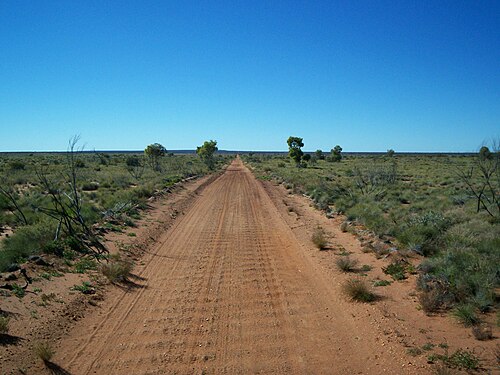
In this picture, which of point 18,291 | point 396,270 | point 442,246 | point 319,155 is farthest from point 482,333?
point 319,155

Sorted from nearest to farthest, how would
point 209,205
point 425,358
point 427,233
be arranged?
point 425,358
point 427,233
point 209,205

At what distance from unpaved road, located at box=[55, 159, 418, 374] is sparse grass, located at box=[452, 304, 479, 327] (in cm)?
166

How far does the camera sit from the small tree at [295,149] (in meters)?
63.9

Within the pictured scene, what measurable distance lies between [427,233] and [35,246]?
40.1ft

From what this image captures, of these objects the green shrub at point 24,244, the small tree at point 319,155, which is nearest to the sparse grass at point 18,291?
the green shrub at point 24,244

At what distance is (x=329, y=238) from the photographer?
12.5m

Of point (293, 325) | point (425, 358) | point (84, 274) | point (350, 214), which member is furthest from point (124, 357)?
point (350, 214)

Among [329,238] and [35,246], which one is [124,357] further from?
[329,238]

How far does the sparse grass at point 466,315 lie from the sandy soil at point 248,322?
0.68 ft

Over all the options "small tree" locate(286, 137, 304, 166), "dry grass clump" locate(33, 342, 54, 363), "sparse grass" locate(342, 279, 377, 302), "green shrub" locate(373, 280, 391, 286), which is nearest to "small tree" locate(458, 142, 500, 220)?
"green shrub" locate(373, 280, 391, 286)

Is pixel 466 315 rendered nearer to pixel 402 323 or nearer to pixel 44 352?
pixel 402 323

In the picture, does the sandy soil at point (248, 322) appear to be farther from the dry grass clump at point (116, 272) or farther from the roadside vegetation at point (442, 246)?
the roadside vegetation at point (442, 246)

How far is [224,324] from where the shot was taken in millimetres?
6293

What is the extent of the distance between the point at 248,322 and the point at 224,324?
0.46 meters
